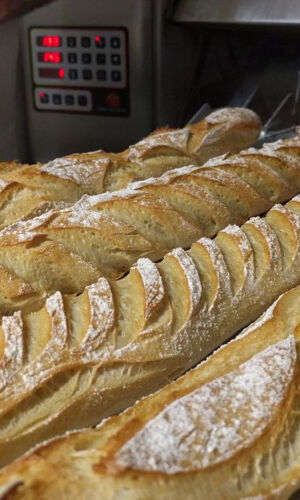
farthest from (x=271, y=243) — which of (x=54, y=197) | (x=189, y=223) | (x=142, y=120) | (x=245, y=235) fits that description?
(x=142, y=120)

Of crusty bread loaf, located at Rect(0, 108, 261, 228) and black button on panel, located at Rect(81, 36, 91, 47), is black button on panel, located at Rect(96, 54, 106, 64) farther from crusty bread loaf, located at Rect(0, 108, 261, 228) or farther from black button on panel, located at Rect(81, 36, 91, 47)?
crusty bread loaf, located at Rect(0, 108, 261, 228)

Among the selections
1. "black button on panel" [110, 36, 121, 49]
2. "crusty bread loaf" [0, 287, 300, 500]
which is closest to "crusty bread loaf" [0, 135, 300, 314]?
"crusty bread loaf" [0, 287, 300, 500]

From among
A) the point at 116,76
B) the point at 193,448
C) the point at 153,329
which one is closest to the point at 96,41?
the point at 116,76

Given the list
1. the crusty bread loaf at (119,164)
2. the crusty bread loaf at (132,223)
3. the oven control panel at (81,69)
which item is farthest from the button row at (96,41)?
the crusty bread loaf at (132,223)

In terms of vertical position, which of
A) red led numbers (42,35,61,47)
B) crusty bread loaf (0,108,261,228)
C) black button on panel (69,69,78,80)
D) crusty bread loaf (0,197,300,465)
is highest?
red led numbers (42,35,61,47)

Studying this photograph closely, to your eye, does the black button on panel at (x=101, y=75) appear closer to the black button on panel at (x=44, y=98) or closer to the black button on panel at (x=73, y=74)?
the black button on panel at (x=73, y=74)
